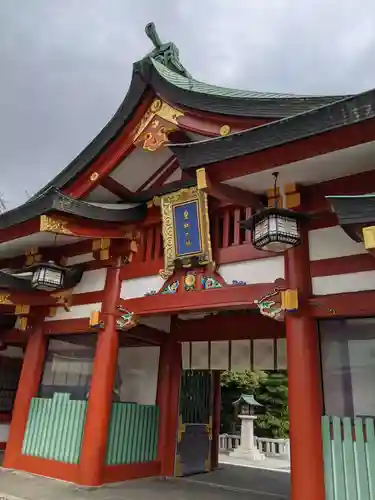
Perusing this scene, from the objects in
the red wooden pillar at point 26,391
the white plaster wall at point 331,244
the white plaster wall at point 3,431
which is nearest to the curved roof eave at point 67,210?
the red wooden pillar at point 26,391

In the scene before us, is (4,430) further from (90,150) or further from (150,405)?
(90,150)

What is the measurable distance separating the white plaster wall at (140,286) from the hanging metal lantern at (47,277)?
1240 millimetres

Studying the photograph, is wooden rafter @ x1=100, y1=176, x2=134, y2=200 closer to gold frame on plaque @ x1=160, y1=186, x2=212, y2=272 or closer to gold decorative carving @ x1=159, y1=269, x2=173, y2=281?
gold frame on plaque @ x1=160, y1=186, x2=212, y2=272

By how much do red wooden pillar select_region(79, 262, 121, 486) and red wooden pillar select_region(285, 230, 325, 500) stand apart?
3.47 meters

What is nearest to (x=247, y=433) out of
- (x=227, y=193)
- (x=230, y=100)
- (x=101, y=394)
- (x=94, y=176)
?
(x=101, y=394)

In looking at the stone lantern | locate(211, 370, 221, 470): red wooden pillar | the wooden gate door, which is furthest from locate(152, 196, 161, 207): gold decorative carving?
the stone lantern

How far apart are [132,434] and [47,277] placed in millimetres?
3404

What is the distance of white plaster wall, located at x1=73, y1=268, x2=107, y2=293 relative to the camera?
8422 millimetres

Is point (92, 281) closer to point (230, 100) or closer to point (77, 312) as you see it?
point (77, 312)

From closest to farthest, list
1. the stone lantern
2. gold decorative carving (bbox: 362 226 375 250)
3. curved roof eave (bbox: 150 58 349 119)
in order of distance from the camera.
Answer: gold decorative carving (bbox: 362 226 375 250) → curved roof eave (bbox: 150 58 349 119) → the stone lantern

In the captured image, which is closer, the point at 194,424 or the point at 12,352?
the point at 194,424

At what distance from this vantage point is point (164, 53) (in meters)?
8.91

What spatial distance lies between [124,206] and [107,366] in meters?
2.98

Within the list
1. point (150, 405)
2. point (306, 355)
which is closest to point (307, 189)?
point (306, 355)
